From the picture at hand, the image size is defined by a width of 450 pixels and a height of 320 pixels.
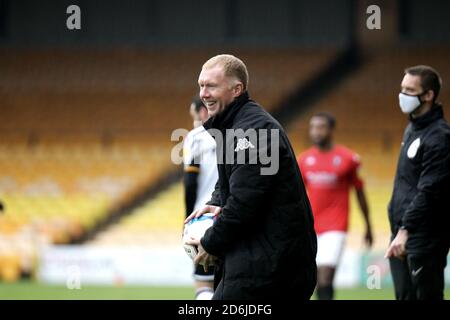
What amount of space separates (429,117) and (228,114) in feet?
7.51

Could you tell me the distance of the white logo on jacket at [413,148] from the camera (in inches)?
259

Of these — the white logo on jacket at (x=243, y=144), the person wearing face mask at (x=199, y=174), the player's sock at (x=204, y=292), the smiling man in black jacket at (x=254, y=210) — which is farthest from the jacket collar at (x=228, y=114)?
the player's sock at (x=204, y=292)

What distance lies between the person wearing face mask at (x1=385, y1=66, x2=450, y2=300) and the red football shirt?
2947mm

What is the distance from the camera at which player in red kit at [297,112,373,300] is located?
9578 millimetres

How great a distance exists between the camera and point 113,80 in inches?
863

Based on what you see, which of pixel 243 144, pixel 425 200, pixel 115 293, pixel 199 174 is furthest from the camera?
pixel 115 293

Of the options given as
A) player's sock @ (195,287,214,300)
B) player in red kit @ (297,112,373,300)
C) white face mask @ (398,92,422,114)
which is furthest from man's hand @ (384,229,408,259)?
player in red kit @ (297,112,373,300)

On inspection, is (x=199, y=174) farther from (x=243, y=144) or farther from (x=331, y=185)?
(x=243, y=144)

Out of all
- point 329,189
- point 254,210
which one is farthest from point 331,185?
point 254,210

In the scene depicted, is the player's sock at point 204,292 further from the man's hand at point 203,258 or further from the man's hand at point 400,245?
the man's hand at point 203,258

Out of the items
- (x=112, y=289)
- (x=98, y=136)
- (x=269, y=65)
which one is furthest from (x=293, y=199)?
(x=269, y=65)

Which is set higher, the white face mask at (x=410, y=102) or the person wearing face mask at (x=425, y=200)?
the white face mask at (x=410, y=102)

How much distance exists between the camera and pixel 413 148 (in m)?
6.60
